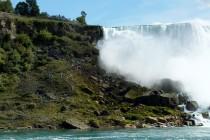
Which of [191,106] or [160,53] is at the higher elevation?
[160,53]

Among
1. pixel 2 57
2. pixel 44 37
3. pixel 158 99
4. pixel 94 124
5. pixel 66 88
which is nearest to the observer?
pixel 94 124

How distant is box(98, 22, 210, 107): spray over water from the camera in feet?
561

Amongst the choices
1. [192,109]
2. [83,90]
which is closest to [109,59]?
[83,90]

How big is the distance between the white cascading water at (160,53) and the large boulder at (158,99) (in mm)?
12602

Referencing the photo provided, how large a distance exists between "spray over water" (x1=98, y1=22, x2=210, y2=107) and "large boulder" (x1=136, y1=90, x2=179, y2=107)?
42.9 ft

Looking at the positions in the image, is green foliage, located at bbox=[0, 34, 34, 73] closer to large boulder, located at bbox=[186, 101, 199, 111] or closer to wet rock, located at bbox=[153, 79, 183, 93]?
wet rock, located at bbox=[153, 79, 183, 93]

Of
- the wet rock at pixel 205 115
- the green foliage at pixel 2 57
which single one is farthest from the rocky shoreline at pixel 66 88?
the wet rock at pixel 205 115

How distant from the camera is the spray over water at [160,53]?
561ft

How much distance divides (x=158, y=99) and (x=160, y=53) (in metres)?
32.7

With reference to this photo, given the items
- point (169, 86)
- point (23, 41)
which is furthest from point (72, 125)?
point (23, 41)

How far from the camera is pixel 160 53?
18162cm

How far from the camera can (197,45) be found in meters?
185

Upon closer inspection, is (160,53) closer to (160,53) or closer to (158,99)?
(160,53)

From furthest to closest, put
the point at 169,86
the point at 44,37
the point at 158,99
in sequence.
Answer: the point at 44,37 < the point at 169,86 < the point at 158,99
